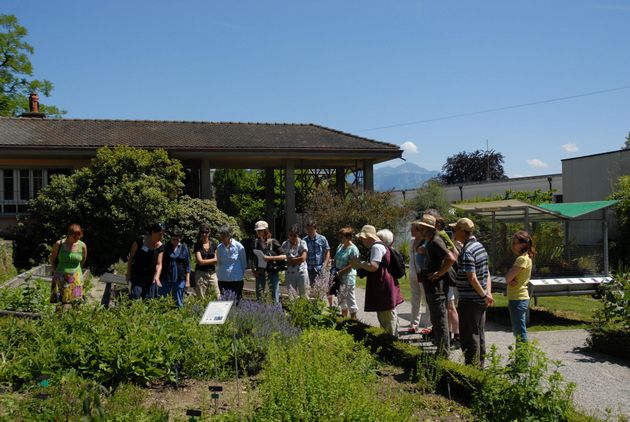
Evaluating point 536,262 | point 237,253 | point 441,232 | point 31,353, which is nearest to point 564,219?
point 536,262

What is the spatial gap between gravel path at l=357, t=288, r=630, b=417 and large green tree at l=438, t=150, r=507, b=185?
193 ft

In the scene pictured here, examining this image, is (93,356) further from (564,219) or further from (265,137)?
(265,137)

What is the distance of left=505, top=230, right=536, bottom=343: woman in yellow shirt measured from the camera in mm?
7082

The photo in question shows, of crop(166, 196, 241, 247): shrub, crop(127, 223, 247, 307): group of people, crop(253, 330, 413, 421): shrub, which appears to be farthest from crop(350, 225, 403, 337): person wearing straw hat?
crop(166, 196, 241, 247): shrub

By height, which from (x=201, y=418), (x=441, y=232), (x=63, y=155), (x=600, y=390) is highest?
(x=63, y=155)

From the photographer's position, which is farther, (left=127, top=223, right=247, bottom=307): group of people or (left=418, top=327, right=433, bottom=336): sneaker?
(left=127, top=223, right=247, bottom=307): group of people

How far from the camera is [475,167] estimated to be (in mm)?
68562

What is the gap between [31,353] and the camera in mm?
5680

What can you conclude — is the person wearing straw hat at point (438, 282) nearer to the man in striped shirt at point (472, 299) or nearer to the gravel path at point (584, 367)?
the man in striped shirt at point (472, 299)

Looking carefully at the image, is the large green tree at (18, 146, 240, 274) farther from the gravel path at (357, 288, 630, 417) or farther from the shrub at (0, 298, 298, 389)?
the shrub at (0, 298, 298, 389)

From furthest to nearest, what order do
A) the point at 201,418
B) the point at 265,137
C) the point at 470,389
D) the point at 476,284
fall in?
the point at 265,137, the point at 476,284, the point at 470,389, the point at 201,418

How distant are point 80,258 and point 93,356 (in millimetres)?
3287

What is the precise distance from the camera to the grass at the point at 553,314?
33.5 feet

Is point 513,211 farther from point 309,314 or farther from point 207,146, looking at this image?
point 207,146
